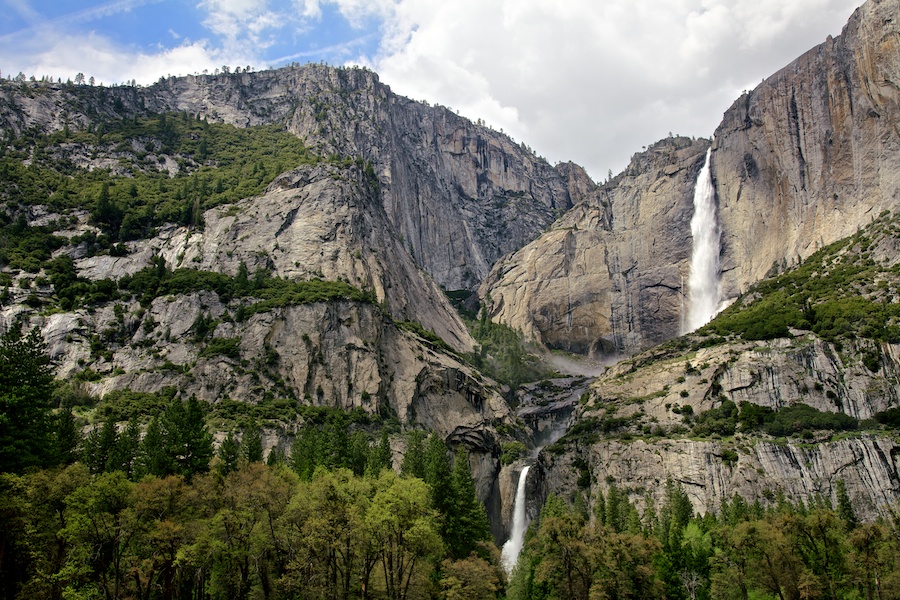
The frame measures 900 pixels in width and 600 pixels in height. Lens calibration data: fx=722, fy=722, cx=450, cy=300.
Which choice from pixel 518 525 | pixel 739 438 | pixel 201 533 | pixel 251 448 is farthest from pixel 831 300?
pixel 201 533

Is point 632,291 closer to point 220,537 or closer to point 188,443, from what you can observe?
point 188,443

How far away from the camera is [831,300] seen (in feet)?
363

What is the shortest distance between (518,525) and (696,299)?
8857 cm

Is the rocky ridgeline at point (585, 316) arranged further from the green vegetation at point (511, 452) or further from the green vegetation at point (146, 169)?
the green vegetation at point (146, 169)

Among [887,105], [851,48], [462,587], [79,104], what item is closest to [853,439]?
[462,587]

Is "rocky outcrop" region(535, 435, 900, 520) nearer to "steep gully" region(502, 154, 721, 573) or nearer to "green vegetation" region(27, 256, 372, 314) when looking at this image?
"steep gully" region(502, 154, 721, 573)

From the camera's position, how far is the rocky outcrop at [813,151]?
5335 inches

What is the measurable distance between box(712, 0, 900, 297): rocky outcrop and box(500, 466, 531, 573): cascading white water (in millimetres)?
76046

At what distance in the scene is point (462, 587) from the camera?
53.1m

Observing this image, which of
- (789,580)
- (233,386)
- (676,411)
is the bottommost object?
(789,580)

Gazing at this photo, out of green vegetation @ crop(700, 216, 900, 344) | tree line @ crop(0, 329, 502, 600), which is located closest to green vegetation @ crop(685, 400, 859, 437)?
green vegetation @ crop(700, 216, 900, 344)

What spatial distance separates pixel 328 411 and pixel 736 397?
58.8 metres

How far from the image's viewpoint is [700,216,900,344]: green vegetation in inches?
3937

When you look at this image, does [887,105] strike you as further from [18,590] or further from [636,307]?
[18,590]
